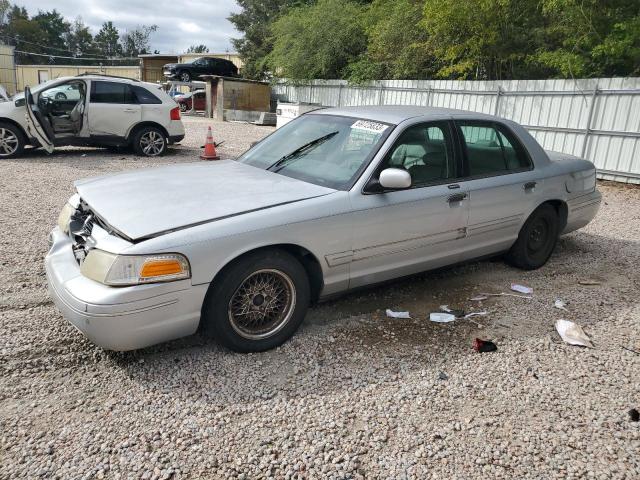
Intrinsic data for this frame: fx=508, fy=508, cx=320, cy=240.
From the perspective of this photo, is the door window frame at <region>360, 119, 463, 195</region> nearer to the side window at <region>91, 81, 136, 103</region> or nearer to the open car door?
the open car door

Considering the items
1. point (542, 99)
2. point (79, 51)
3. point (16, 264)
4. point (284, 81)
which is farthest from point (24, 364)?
point (79, 51)

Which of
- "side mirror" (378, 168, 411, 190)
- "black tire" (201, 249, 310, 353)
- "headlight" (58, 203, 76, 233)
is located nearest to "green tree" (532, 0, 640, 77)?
"side mirror" (378, 168, 411, 190)

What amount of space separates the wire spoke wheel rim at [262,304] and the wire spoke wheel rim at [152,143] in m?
9.32

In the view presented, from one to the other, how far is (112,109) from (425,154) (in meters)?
8.90

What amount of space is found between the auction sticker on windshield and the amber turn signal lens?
1.94 meters

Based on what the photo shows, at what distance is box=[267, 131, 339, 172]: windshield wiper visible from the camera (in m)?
4.17

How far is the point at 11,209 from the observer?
6.84 metres

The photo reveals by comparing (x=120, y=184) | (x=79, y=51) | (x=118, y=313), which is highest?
(x=79, y=51)

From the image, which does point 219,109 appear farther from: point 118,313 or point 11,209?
point 118,313

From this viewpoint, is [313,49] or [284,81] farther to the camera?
[284,81]

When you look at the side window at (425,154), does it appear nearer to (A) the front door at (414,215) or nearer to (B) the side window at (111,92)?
(A) the front door at (414,215)

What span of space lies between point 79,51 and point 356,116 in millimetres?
100640

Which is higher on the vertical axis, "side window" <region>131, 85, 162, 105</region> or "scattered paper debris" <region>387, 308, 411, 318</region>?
"side window" <region>131, 85, 162, 105</region>

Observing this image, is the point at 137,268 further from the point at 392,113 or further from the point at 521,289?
the point at 521,289
